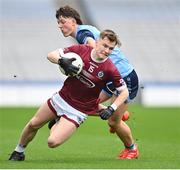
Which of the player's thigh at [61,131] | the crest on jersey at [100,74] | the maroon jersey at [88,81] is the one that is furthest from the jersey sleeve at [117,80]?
the player's thigh at [61,131]

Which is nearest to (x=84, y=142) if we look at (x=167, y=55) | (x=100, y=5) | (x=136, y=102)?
(x=136, y=102)

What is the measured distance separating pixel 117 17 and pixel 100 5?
3.17 feet

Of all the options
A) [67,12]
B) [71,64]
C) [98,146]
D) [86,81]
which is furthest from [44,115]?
[98,146]

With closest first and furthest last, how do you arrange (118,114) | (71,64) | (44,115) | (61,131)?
(71,64)
(61,131)
(44,115)
(118,114)

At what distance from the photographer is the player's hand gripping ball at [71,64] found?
9.78 metres

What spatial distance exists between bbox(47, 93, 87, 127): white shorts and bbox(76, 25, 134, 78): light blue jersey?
956 mm

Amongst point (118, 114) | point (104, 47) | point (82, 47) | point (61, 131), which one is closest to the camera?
point (104, 47)

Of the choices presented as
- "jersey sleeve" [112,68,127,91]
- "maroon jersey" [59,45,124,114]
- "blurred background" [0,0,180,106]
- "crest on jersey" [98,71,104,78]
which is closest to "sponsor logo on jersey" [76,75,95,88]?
"maroon jersey" [59,45,124,114]

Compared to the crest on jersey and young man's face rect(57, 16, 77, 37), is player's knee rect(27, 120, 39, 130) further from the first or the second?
young man's face rect(57, 16, 77, 37)

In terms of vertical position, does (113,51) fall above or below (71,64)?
below

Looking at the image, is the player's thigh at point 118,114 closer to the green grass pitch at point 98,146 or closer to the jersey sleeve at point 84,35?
the green grass pitch at point 98,146

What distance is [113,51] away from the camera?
1113 cm

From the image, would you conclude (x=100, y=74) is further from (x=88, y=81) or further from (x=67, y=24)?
(x=67, y=24)

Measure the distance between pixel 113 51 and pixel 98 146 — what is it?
118 inches
